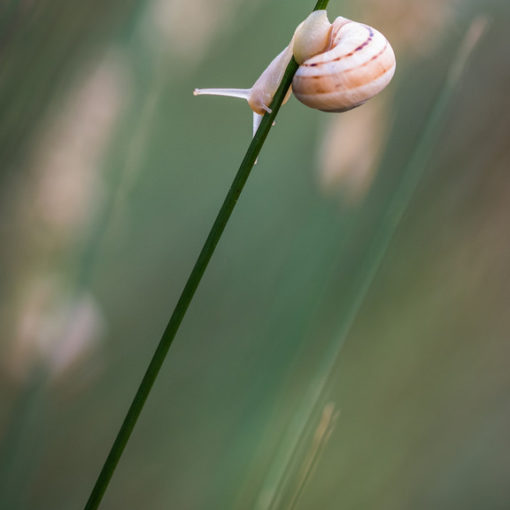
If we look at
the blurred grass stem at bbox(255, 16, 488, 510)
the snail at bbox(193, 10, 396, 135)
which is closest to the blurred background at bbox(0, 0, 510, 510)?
the blurred grass stem at bbox(255, 16, 488, 510)

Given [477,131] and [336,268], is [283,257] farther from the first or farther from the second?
[477,131]

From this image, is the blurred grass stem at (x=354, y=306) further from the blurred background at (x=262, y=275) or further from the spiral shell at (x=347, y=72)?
the spiral shell at (x=347, y=72)

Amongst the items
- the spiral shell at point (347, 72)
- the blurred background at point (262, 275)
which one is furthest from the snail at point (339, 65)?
the blurred background at point (262, 275)

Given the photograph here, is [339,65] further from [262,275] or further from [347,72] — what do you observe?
[262,275]

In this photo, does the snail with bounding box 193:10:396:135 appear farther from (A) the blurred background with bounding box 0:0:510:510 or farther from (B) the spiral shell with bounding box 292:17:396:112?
(A) the blurred background with bounding box 0:0:510:510

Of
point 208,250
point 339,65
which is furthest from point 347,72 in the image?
point 208,250

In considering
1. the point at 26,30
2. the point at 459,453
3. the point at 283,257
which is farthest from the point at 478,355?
the point at 26,30
